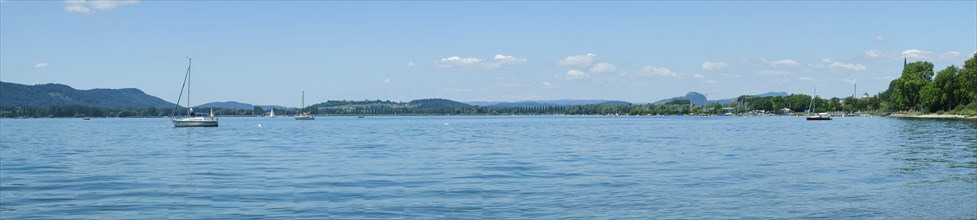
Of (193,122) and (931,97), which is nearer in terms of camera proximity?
(193,122)

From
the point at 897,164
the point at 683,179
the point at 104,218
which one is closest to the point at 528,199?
the point at 683,179

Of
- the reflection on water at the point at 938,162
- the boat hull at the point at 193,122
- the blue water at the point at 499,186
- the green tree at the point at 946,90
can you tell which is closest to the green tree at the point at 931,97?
the green tree at the point at 946,90

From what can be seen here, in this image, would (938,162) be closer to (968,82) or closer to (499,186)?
(499,186)

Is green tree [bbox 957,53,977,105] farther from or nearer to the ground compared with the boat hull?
farther from the ground

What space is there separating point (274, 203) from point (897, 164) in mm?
26135

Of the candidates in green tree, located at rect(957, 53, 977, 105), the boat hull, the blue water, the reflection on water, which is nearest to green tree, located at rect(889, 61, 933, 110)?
green tree, located at rect(957, 53, 977, 105)

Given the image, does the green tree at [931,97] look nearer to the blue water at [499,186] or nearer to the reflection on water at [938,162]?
the reflection on water at [938,162]

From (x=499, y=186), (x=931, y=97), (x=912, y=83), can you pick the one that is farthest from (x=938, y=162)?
(x=912, y=83)

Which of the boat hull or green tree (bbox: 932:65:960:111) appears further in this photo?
green tree (bbox: 932:65:960:111)

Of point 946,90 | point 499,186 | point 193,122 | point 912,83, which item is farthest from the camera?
point 912,83

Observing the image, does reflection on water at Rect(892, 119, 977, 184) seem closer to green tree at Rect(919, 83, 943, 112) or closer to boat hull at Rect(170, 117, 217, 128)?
boat hull at Rect(170, 117, 217, 128)

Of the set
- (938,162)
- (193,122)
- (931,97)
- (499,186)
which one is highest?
(931,97)

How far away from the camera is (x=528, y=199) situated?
23500 millimetres

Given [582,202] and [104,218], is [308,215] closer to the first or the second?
[104,218]
